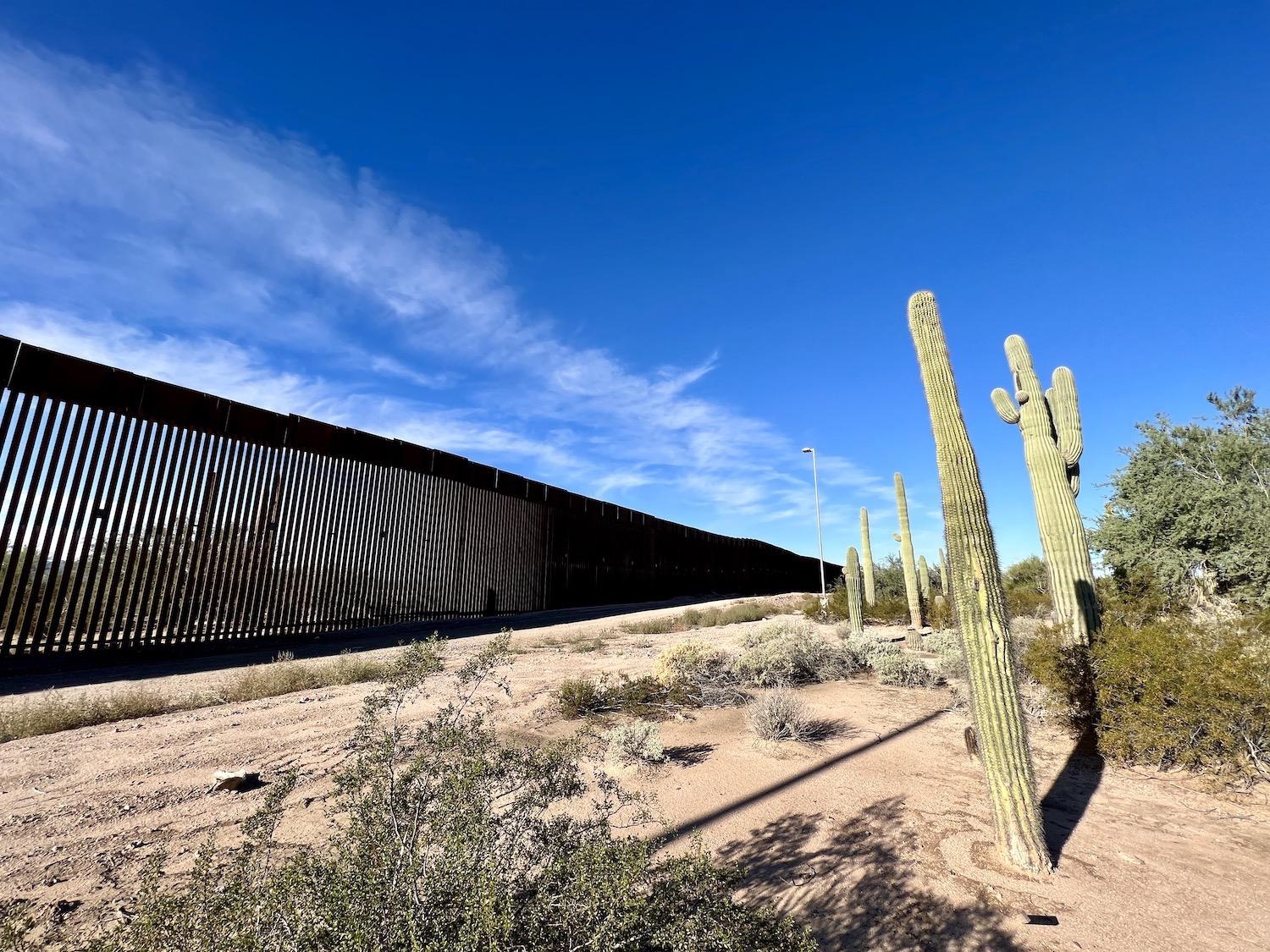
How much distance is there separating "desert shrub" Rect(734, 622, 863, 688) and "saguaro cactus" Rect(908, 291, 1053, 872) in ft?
13.8

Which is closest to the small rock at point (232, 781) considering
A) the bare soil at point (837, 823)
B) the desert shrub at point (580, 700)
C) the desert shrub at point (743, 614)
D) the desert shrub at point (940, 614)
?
the bare soil at point (837, 823)

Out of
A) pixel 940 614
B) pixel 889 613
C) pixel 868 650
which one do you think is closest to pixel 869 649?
pixel 868 650

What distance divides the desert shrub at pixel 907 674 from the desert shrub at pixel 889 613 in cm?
809

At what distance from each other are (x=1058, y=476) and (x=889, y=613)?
9187 mm

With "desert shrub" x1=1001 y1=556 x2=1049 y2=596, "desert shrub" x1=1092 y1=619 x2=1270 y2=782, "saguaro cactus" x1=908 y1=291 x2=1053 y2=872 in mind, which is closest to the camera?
"saguaro cactus" x1=908 y1=291 x2=1053 y2=872

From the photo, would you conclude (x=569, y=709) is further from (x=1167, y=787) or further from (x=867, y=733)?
(x=1167, y=787)

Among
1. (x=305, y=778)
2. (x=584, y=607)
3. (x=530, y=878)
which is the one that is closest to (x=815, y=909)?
(x=530, y=878)

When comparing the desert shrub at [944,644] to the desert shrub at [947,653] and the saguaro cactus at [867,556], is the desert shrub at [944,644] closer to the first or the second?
the desert shrub at [947,653]

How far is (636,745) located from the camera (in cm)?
529

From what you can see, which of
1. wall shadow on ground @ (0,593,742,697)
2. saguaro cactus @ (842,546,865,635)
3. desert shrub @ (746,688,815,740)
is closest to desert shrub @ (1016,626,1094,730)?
desert shrub @ (746,688,815,740)

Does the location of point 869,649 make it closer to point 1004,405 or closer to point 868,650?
point 868,650

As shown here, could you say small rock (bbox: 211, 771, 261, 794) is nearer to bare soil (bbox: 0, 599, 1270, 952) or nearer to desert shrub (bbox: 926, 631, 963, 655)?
bare soil (bbox: 0, 599, 1270, 952)

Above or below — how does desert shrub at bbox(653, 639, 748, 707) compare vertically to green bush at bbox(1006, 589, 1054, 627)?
below

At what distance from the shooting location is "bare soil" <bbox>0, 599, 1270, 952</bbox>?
9.92 ft
